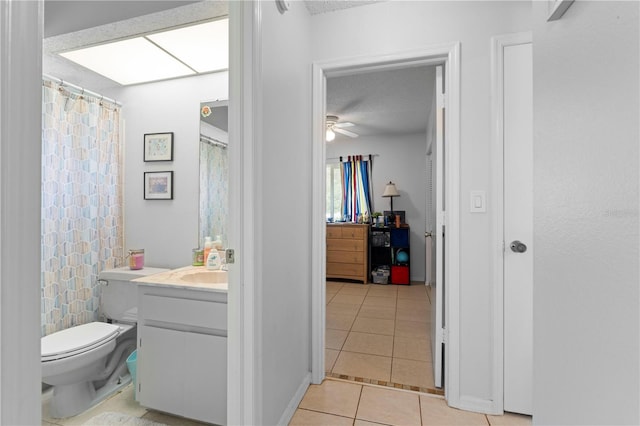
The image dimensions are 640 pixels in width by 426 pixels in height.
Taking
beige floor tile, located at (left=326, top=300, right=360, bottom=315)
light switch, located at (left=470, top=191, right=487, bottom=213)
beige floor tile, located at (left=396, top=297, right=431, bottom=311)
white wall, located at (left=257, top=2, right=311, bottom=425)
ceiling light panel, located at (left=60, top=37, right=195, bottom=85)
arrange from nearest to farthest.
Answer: white wall, located at (left=257, top=2, right=311, bottom=425) < light switch, located at (left=470, top=191, right=487, bottom=213) < ceiling light panel, located at (left=60, top=37, right=195, bottom=85) < beige floor tile, located at (left=326, top=300, right=360, bottom=315) < beige floor tile, located at (left=396, top=297, right=431, bottom=311)

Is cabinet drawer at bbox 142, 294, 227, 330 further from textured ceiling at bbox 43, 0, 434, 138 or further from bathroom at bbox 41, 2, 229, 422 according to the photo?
textured ceiling at bbox 43, 0, 434, 138

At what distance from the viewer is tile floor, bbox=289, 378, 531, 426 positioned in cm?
158

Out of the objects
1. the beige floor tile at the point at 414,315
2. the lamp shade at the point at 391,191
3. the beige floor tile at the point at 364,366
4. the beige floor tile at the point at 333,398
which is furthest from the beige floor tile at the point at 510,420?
the lamp shade at the point at 391,191

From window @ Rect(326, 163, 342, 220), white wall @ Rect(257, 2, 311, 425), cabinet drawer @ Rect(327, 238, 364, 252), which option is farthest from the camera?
window @ Rect(326, 163, 342, 220)

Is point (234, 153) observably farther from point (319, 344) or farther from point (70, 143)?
point (70, 143)

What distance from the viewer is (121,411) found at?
1700 mm

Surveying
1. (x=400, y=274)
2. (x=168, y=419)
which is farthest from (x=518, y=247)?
(x=400, y=274)

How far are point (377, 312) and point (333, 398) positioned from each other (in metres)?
1.65

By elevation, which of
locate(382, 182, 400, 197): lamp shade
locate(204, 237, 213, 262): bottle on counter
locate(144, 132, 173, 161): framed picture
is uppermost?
locate(144, 132, 173, 161): framed picture

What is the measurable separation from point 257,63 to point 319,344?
1.67 m

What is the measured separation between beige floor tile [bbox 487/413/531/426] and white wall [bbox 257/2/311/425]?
1.07 metres

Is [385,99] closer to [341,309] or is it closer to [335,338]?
[341,309]

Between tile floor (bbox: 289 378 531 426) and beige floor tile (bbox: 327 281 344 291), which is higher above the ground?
tile floor (bbox: 289 378 531 426)

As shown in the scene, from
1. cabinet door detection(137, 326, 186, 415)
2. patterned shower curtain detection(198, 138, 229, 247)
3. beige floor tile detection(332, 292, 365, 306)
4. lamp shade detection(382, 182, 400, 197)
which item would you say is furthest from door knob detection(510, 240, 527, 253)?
lamp shade detection(382, 182, 400, 197)
